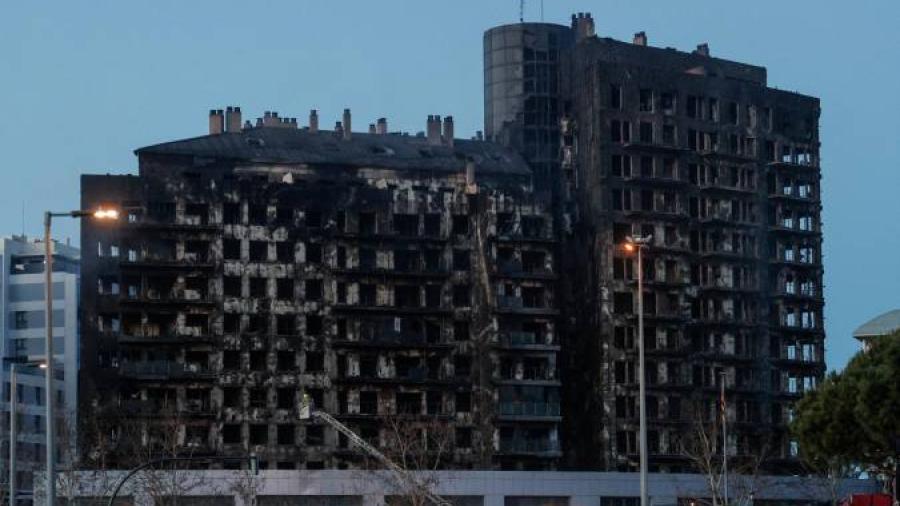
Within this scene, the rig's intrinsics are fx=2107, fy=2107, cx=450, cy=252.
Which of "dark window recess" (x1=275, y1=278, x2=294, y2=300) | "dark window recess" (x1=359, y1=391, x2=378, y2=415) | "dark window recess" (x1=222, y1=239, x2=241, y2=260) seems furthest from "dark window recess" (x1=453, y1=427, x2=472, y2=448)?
"dark window recess" (x1=222, y1=239, x2=241, y2=260)

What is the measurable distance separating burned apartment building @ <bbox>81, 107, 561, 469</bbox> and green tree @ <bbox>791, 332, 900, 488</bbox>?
7782 cm

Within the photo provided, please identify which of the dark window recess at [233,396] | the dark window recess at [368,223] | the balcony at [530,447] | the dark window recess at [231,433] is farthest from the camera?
the balcony at [530,447]

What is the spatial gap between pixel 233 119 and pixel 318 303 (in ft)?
66.6

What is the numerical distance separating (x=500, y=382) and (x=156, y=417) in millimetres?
27448

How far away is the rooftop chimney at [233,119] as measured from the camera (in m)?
173

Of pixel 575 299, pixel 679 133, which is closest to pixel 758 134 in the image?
pixel 679 133

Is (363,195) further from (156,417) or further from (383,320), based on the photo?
(156,417)

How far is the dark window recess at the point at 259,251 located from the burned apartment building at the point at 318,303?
20 cm

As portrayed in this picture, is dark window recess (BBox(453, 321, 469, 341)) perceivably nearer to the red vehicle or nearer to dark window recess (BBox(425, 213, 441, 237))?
dark window recess (BBox(425, 213, 441, 237))

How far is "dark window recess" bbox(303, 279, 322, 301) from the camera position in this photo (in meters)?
162

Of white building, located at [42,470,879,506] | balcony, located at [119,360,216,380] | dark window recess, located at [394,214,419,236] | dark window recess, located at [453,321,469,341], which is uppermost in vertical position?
dark window recess, located at [394,214,419,236]

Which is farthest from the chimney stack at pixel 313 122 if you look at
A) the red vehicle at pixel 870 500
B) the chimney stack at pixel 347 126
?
the red vehicle at pixel 870 500

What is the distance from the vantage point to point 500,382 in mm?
165375

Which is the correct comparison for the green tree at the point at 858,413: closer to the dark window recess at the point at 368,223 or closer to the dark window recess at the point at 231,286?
the dark window recess at the point at 231,286
